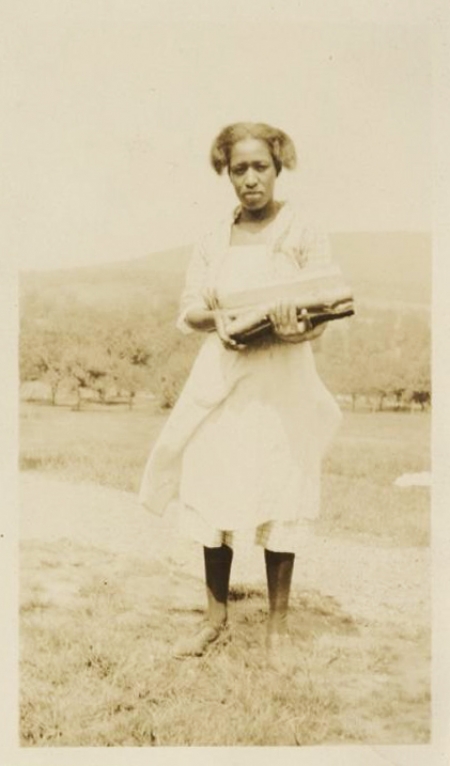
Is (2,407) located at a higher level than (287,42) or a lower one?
lower

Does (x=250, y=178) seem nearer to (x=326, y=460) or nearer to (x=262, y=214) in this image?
(x=262, y=214)

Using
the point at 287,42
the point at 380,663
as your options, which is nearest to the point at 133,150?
the point at 287,42

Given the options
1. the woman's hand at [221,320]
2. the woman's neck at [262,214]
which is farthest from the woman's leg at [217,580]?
the woman's neck at [262,214]

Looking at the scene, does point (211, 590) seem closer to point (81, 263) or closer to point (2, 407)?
Result: point (2, 407)

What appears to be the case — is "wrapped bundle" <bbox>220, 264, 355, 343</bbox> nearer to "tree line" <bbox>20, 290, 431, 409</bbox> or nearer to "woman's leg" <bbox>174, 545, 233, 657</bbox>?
"tree line" <bbox>20, 290, 431, 409</bbox>

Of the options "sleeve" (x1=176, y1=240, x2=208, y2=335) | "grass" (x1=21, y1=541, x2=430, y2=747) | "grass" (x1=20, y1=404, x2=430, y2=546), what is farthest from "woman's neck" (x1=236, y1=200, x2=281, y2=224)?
"grass" (x1=21, y1=541, x2=430, y2=747)

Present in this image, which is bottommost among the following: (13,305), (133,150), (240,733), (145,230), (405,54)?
(240,733)

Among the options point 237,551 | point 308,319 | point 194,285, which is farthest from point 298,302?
point 237,551
